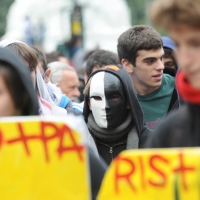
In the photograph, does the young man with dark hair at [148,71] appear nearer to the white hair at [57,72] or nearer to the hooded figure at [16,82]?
the white hair at [57,72]

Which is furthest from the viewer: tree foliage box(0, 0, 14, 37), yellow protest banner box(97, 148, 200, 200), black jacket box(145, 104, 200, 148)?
tree foliage box(0, 0, 14, 37)

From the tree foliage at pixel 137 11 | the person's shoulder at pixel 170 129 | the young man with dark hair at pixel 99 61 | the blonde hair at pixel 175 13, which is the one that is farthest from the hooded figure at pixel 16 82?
the tree foliage at pixel 137 11

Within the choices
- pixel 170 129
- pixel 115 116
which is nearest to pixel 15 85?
pixel 170 129

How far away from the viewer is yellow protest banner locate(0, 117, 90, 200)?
2781 millimetres

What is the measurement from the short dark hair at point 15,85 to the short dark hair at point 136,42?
347 centimetres

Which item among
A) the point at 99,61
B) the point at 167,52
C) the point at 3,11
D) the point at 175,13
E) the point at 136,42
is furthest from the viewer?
the point at 3,11

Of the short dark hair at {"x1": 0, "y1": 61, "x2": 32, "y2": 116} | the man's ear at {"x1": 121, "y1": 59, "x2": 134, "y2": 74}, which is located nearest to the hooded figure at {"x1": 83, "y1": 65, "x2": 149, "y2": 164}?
the man's ear at {"x1": 121, "y1": 59, "x2": 134, "y2": 74}

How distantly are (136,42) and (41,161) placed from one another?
12.8 ft

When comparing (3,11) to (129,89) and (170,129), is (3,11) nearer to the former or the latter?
(129,89)

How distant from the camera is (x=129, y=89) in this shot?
5.48m

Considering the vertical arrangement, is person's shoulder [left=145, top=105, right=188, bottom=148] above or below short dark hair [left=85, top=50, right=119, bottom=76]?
above

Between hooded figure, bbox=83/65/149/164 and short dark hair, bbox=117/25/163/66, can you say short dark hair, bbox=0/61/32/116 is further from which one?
short dark hair, bbox=117/25/163/66

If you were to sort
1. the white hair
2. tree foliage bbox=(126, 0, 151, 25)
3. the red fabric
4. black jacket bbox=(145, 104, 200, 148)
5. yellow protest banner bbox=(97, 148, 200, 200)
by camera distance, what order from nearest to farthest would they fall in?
yellow protest banner bbox=(97, 148, 200, 200), the red fabric, black jacket bbox=(145, 104, 200, 148), the white hair, tree foliage bbox=(126, 0, 151, 25)

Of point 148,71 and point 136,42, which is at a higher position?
point 136,42
